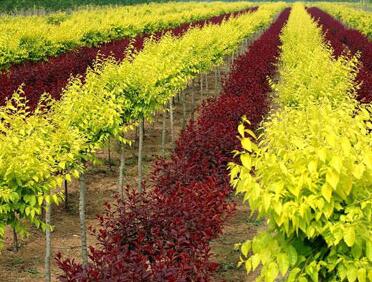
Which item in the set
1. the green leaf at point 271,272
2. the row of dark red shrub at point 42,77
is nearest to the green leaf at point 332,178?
the green leaf at point 271,272

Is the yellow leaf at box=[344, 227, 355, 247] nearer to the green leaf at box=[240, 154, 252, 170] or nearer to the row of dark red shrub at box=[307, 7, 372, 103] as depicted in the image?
the green leaf at box=[240, 154, 252, 170]

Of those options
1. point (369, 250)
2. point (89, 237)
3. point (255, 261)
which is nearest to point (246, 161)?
point (255, 261)

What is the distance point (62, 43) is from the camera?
29.2 m

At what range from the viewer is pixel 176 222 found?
21.7 feet

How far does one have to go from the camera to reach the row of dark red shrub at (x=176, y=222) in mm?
5309

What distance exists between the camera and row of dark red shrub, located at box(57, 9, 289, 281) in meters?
5.31

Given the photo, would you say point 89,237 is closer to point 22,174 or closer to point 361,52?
point 22,174

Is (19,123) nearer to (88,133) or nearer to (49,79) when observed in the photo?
(88,133)

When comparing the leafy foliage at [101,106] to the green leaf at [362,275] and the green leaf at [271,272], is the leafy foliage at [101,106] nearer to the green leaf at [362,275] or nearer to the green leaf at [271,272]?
the green leaf at [271,272]

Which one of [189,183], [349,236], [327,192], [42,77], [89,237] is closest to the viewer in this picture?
[349,236]

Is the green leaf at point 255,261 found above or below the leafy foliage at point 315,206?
below

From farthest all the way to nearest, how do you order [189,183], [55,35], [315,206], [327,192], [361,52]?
[55,35] < [361,52] < [189,183] < [315,206] < [327,192]

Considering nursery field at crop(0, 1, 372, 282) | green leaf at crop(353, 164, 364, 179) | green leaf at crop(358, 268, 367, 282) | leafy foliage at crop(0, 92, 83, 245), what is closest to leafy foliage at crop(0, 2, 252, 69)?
nursery field at crop(0, 1, 372, 282)

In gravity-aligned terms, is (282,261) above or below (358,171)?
below
